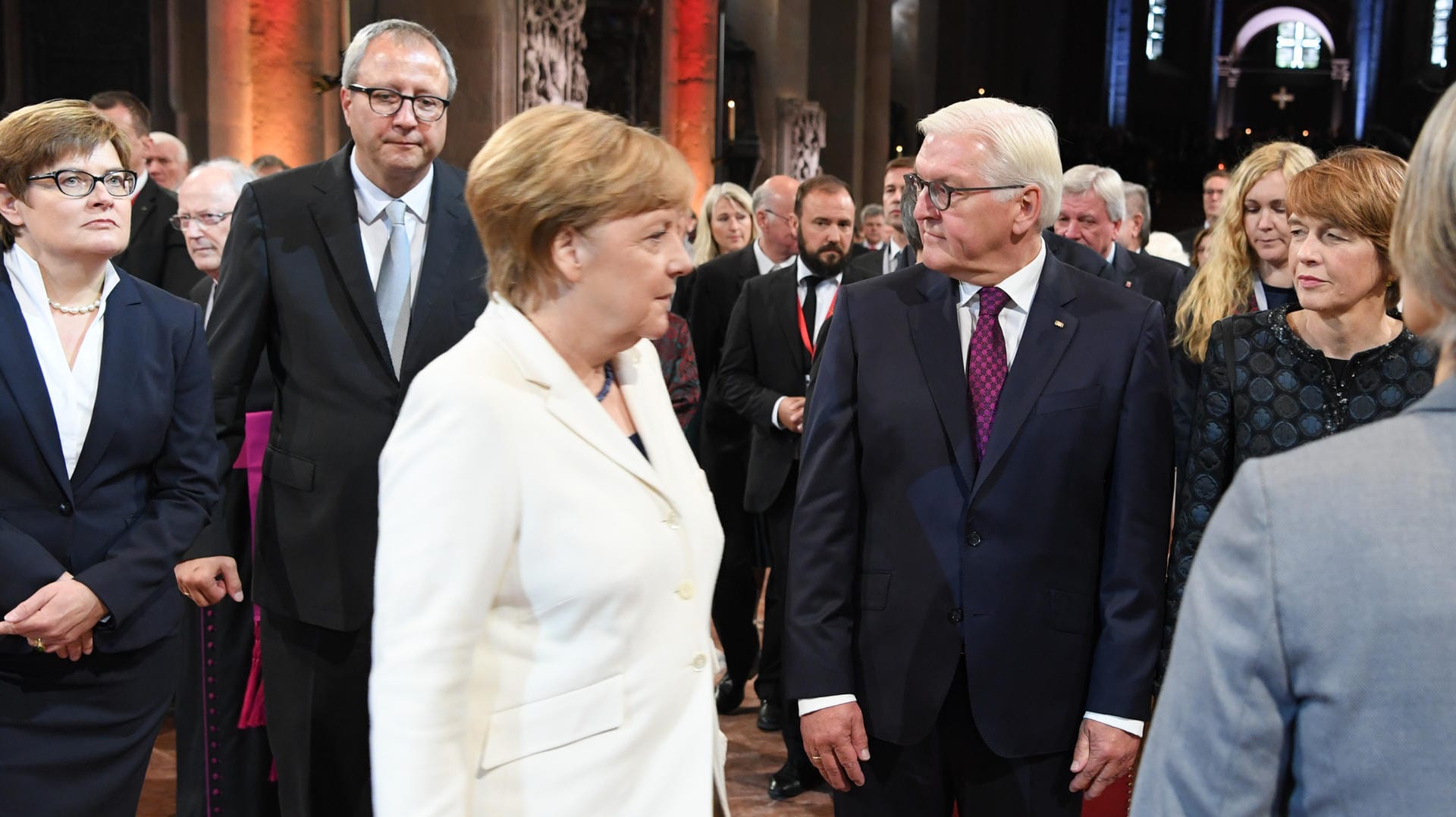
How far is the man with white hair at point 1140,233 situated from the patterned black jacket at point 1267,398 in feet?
9.20

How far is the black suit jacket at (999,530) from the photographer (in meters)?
2.49

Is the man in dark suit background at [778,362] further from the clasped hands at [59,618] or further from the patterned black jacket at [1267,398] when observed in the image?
the clasped hands at [59,618]

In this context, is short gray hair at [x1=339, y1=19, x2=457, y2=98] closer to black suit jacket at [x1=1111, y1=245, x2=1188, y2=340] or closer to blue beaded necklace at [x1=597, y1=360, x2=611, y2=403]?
blue beaded necklace at [x1=597, y1=360, x2=611, y2=403]

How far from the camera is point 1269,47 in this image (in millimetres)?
46812

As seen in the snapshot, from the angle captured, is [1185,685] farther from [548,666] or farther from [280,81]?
[280,81]

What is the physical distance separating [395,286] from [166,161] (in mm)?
4438

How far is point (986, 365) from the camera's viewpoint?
259 centimetres

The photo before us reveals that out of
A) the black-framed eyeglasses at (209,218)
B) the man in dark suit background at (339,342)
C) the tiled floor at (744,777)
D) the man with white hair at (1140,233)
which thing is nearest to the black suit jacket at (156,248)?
the black-framed eyeglasses at (209,218)

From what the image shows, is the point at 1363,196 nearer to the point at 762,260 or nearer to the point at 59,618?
the point at 59,618

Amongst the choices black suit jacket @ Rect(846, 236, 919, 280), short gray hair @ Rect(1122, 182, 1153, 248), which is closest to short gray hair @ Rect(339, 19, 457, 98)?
black suit jacket @ Rect(846, 236, 919, 280)

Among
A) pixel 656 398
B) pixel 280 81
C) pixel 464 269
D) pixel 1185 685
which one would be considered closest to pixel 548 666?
pixel 656 398

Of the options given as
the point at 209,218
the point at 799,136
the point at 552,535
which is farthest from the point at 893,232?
the point at 799,136

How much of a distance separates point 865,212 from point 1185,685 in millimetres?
9822

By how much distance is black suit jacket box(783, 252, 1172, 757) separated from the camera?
8.17 ft
